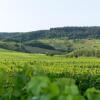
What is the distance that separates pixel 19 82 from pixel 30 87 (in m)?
0.45

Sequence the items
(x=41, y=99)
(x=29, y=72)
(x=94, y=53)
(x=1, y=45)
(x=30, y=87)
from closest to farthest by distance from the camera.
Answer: (x=41, y=99)
(x=30, y=87)
(x=29, y=72)
(x=94, y=53)
(x=1, y=45)

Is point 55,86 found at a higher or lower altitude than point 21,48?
higher

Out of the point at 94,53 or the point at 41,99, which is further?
the point at 94,53

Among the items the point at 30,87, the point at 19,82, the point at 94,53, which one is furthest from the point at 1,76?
the point at 94,53

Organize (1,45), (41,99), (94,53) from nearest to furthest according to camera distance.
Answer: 1. (41,99)
2. (94,53)
3. (1,45)

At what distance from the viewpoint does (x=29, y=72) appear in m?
2.58

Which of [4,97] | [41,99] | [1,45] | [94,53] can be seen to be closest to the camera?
[41,99]

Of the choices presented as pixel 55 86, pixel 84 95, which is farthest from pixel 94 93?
pixel 55 86

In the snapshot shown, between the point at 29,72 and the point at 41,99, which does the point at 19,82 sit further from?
the point at 41,99

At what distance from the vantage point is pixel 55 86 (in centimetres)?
200

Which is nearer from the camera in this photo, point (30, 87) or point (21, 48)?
point (30, 87)

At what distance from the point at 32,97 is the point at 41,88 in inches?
3.0

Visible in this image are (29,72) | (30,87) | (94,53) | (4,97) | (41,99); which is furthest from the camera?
(94,53)

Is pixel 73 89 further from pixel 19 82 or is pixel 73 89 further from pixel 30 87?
pixel 19 82
